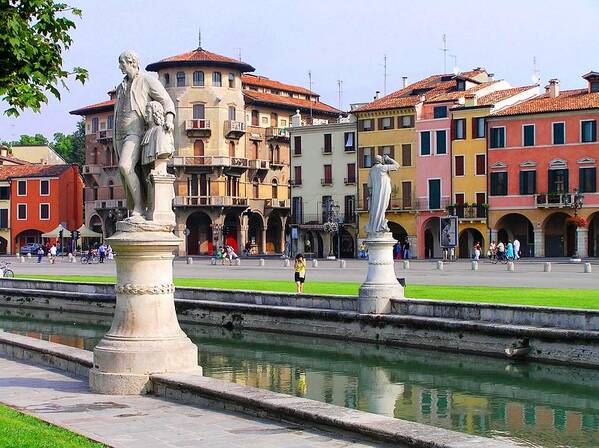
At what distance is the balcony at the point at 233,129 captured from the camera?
87.6 m

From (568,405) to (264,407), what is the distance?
781 centimetres

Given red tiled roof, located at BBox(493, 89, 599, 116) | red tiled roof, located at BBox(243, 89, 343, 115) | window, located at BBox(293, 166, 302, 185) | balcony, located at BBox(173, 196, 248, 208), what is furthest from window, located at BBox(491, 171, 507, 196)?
red tiled roof, located at BBox(243, 89, 343, 115)

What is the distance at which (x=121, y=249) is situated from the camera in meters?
12.7

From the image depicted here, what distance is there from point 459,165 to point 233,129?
2268cm

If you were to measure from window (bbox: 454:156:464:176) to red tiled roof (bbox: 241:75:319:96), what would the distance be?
27742 mm

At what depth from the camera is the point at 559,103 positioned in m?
69.4

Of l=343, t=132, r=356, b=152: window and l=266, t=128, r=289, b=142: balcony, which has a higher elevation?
l=266, t=128, r=289, b=142: balcony

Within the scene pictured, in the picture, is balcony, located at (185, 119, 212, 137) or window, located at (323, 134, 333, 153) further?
balcony, located at (185, 119, 212, 137)

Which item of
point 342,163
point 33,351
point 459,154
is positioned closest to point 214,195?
point 342,163

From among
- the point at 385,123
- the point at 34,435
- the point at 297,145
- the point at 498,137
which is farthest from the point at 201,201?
the point at 34,435

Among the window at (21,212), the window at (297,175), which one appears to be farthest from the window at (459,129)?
the window at (21,212)

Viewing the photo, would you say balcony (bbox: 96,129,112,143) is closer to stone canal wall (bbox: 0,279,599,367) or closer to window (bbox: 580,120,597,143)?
window (bbox: 580,120,597,143)

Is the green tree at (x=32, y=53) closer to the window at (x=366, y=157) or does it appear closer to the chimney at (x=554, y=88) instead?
the chimney at (x=554, y=88)

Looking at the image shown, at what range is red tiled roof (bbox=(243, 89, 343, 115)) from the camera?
92.1m
